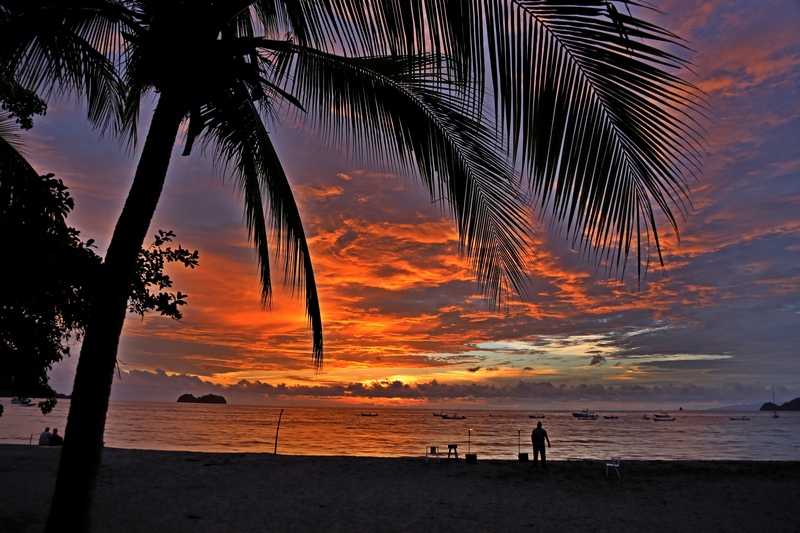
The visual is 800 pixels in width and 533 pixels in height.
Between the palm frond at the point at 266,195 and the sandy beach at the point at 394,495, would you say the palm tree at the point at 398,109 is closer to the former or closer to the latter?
the palm frond at the point at 266,195

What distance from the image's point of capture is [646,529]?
10.2 m

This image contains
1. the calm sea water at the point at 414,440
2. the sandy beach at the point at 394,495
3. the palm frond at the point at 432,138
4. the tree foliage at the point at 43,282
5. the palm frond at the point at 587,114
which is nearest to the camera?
the palm frond at the point at 587,114

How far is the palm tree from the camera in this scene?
2.17 metres

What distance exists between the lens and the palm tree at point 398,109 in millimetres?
2172

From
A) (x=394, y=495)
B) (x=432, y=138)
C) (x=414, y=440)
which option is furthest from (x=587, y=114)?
(x=414, y=440)

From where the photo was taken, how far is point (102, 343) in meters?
2.99

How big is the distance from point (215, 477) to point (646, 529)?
1101cm

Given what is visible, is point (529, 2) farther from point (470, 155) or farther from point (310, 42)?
point (310, 42)

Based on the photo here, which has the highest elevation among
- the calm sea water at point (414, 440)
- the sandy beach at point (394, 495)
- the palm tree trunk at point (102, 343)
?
the palm tree trunk at point (102, 343)

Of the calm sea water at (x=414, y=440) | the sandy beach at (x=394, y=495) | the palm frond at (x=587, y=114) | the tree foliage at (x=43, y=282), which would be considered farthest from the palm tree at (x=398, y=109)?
the calm sea water at (x=414, y=440)

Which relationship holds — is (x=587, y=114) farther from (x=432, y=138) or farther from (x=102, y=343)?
(x=102, y=343)

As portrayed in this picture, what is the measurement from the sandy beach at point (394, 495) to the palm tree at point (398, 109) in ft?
22.7

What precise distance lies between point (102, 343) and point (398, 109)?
2617 mm

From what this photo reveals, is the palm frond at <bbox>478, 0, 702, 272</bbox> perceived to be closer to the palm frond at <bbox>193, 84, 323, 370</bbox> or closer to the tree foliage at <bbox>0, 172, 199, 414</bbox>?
the palm frond at <bbox>193, 84, 323, 370</bbox>
